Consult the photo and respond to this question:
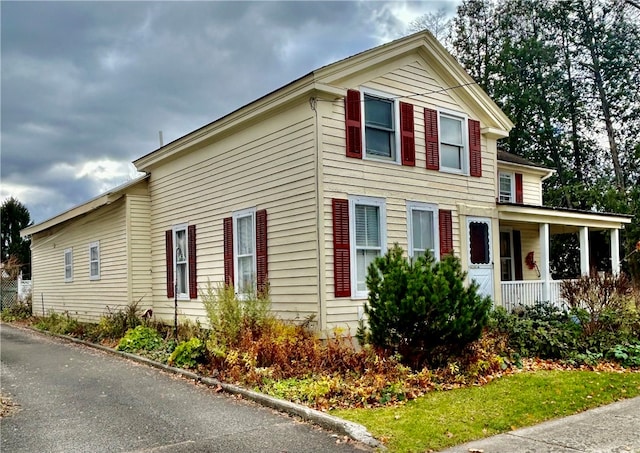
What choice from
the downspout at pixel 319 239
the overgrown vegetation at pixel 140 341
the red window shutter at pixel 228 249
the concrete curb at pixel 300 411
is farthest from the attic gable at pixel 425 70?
the overgrown vegetation at pixel 140 341

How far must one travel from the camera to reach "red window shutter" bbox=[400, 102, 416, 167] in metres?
12.1

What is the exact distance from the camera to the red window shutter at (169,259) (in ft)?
48.4

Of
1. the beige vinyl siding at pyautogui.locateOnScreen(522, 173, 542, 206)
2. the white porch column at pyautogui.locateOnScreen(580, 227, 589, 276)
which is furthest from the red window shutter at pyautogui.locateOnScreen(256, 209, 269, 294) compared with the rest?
the beige vinyl siding at pyautogui.locateOnScreen(522, 173, 542, 206)

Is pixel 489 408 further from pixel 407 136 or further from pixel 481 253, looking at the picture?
pixel 481 253

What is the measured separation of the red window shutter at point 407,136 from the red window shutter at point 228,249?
14.1 feet

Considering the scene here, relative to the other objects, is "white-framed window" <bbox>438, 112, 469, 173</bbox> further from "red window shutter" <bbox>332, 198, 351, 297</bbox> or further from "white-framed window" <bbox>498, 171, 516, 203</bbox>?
"white-framed window" <bbox>498, 171, 516, 203</bbox>

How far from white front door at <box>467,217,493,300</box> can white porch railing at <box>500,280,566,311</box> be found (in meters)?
0.68

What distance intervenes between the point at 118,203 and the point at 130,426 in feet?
35.3

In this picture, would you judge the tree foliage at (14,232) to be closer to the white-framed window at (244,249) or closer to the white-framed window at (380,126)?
the white-framed window at (244,249)

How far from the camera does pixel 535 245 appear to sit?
18.8m

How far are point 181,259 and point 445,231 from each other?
6977mm

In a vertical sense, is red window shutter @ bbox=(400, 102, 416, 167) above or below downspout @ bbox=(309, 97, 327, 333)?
above

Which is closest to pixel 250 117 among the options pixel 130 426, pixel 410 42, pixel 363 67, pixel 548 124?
pixel 363 67

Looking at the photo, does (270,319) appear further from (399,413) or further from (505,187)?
(505,187)
